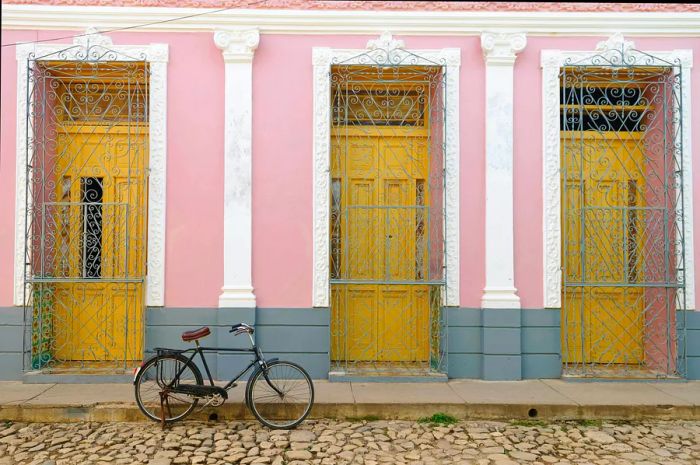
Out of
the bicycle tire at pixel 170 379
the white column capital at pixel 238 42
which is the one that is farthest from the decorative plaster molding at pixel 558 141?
the bicycle tire at pixel 170 379

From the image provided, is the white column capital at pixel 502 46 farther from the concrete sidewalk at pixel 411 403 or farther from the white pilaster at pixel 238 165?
the concrete sidewalk at pixel 411 403

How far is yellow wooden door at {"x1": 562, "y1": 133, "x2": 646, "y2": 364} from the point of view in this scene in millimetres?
6773

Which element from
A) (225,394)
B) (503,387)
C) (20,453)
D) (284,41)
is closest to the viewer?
(20,453)

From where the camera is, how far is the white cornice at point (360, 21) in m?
6.44

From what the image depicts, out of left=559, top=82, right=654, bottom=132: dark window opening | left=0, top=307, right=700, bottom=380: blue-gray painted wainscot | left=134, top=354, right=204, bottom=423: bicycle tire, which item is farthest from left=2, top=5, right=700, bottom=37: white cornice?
left=134, top=354, right=204, bottom=423: bicycle tire

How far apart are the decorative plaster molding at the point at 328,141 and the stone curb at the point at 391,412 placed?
1.27 metres

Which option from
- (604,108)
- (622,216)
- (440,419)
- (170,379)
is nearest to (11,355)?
(170,379)

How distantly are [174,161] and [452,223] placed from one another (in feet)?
9.80

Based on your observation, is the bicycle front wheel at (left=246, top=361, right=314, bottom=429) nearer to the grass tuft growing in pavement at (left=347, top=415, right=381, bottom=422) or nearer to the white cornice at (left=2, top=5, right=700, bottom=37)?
the grass tuft growing in pavement at (left=347, top=415, right=381, bottom=422)

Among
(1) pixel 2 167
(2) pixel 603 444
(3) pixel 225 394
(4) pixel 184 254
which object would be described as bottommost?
(2) pixel 603 444

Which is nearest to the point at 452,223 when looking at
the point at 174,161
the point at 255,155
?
the point at 255,155

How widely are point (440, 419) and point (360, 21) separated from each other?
4.07 meters

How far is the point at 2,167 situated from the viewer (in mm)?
6469

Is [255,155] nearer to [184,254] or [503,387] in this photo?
[184,254]
